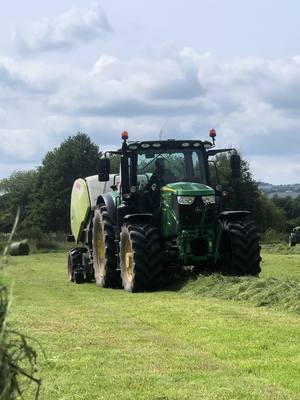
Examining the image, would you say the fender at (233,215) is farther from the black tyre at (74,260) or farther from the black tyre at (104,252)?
the black tyre at (74,260)

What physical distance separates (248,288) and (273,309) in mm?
1638

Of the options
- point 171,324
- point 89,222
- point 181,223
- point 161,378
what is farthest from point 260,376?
point 89,222

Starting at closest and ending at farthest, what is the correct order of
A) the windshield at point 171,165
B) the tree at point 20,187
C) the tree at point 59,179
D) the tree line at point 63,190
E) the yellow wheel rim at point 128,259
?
the yellow wheel rim at point 128,259, the windshield at point 171,165, the tree line at point 63,190, the tree at point 59,179, the tree at point 20,187

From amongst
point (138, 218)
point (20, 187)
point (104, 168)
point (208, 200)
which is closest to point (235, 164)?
point (208, 200)

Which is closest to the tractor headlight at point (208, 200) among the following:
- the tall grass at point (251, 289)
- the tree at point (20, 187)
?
the tall grass at point (251, 289)

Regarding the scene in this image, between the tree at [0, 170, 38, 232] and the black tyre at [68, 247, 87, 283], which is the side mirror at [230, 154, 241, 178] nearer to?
the black tyre at [68, 247, 87, 283]

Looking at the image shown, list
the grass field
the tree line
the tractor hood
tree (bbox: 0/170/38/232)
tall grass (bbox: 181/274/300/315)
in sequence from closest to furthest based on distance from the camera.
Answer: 1. the grass field
2. tall grass (bbox: 181/274/300/315)
3. the tractor hood
4. the tree line
5. tree (bbox: 0/170/38/232)

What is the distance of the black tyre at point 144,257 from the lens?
1552 cm

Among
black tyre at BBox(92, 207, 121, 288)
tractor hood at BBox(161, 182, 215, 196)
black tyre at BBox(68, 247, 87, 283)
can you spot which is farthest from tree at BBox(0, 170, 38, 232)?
tractor hood at BBox(161, 182, 215, 196)

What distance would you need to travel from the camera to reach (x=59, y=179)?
75.6 meters

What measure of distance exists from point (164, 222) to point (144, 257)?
1.16 meters

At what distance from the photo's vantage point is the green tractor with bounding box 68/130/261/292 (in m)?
15.7

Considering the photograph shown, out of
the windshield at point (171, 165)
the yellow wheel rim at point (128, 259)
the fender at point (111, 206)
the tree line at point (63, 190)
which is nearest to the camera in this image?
the yellow wheel rim at point (128, 259)

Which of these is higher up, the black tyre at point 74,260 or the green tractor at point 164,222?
the green tractor at point 164,222
